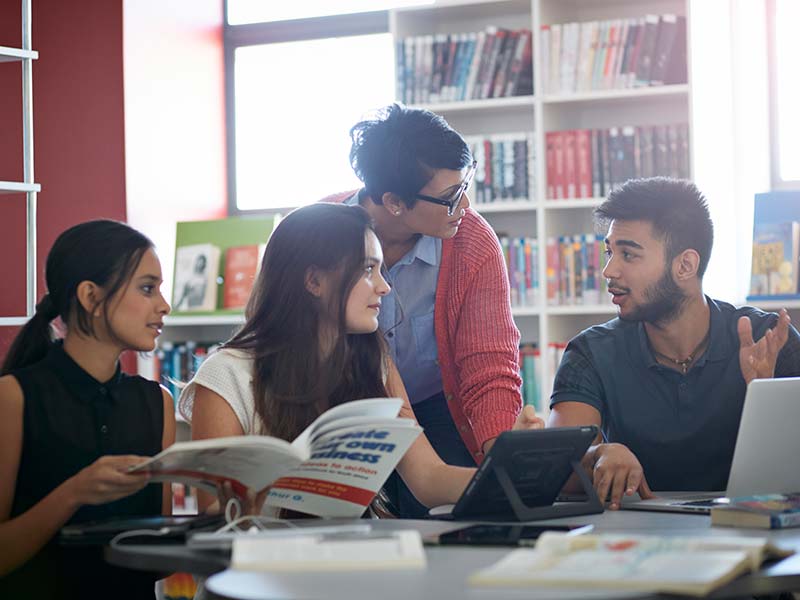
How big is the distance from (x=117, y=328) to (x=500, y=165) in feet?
7.25

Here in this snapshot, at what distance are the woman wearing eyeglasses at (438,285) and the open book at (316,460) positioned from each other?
67cm

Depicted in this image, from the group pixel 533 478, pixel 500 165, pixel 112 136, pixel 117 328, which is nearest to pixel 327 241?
pixel 117 328

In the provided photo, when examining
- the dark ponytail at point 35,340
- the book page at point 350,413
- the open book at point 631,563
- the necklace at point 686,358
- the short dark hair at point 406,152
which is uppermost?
the short dark hair at point 406,152

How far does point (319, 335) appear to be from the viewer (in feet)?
6.73

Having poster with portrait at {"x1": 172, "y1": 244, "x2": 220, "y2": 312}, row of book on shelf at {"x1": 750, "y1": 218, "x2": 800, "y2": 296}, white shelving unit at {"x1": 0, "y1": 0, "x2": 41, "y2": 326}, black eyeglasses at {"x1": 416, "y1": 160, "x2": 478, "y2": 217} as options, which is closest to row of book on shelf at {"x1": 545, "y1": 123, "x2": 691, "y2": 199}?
row of book on shelf at {"x1": 750, "y1": 218, "x2": 800, "y2": 296}

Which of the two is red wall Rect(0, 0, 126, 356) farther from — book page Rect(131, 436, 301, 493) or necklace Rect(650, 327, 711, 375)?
book page Rect(131, 436, 301, 493)

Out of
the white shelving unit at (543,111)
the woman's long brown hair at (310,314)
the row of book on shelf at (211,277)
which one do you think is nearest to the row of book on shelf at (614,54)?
the white shelving unit at (543,111)

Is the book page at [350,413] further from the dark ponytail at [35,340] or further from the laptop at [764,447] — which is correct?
the dark ponytail at [35,340]

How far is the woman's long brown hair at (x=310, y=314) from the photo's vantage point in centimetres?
197

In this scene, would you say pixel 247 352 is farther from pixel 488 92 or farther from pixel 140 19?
pixel 140 19

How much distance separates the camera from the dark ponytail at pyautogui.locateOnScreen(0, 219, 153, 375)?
76.0 inches

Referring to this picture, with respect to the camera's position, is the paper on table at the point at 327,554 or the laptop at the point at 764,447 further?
the laptop at the point at 764,447

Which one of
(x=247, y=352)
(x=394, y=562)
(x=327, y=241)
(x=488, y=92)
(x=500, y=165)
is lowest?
(x=394, y=562)

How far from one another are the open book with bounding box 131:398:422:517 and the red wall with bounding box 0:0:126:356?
2.72 metres
